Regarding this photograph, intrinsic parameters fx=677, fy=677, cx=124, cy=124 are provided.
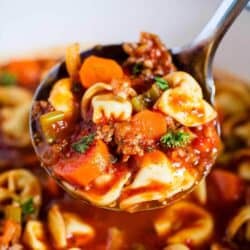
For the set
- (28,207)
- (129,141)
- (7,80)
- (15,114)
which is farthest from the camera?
(7,80)

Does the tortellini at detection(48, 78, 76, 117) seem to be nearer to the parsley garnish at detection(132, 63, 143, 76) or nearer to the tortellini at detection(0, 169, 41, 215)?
the parsley garnish at detection(132, 63, 143, 76)

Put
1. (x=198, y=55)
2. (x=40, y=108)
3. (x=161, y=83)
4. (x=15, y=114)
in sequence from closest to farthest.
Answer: (x=161, y=83) < (x=40, y=108) < (x=198, y=55) < (x=15, y=114)

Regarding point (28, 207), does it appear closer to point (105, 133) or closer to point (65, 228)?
point (65, 228)

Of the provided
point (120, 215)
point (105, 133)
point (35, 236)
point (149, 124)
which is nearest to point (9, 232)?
point (35, 236)

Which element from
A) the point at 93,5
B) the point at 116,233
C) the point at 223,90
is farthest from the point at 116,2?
the point at 116,233

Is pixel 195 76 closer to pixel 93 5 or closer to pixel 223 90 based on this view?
pixel 223 90

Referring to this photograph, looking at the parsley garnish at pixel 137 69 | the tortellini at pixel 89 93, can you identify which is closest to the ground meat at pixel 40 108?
the tortellini at pixel 89 93
